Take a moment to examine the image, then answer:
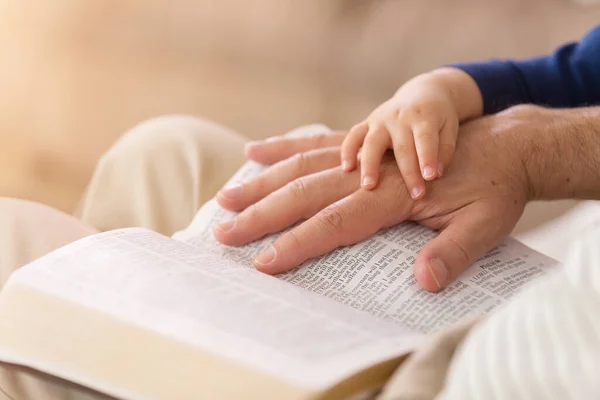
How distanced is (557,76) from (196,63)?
0.70 m

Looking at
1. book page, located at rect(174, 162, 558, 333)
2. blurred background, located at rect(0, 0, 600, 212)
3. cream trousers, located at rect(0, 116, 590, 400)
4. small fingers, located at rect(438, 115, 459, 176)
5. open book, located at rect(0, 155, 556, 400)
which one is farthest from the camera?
blurred background, located at rect(0, 0, 600, 212)

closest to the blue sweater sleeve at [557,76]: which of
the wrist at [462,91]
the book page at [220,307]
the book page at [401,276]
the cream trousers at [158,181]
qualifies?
the wrist at [462,91]

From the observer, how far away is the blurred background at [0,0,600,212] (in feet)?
3.55

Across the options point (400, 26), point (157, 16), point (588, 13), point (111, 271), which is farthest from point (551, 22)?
point (111, 271)

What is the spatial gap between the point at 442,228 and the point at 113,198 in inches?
14.2

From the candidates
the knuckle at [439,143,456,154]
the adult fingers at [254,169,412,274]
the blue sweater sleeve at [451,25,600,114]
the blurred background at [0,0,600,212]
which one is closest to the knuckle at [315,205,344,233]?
the adult fingers at [254,169,412,274]

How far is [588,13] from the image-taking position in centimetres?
99

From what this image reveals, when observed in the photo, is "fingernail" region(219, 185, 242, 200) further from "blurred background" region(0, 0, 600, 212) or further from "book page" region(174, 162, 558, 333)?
"blurred background" region(0, 0, 600, 212)

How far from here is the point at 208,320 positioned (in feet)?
1.14

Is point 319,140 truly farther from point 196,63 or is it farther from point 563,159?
point 196,63

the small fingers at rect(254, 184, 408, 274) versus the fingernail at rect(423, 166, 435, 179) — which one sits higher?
the fingernail at rect(423, 166, 435, 179)

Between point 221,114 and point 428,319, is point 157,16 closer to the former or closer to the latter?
point 221,114

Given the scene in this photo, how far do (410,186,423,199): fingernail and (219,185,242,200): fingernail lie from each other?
0.16 meters

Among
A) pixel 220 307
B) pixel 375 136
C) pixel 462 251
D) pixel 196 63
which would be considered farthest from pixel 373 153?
pixel 196 63
